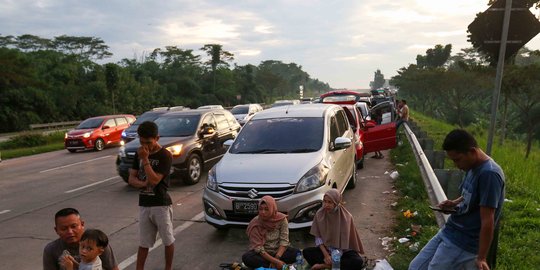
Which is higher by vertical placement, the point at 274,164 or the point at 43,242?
the point at 274,164

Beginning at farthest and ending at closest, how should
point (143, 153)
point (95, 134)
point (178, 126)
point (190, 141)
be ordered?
1. point (95, 134)
2. point (178, 126)
3. point (190, 141)
4. point (143, 153)

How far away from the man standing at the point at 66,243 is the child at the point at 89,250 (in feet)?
0.36

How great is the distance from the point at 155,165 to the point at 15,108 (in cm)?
3783

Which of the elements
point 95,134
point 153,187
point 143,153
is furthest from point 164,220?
point 95,134

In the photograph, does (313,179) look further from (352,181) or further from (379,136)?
(379,136)

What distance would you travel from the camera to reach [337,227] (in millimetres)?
4375

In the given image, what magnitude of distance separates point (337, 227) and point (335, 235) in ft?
0.31

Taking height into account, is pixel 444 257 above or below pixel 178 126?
below

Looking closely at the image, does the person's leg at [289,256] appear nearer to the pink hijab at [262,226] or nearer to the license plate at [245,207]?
the pink hijab at [262,226]

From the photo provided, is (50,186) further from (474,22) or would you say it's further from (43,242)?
(474,22)

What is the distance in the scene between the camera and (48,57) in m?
45.6

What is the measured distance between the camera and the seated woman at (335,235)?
4.34 m

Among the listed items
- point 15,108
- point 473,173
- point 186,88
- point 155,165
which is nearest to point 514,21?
point 473,173

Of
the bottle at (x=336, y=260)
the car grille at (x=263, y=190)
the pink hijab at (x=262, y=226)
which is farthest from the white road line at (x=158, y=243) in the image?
the bottle at (x=336, y=260)
